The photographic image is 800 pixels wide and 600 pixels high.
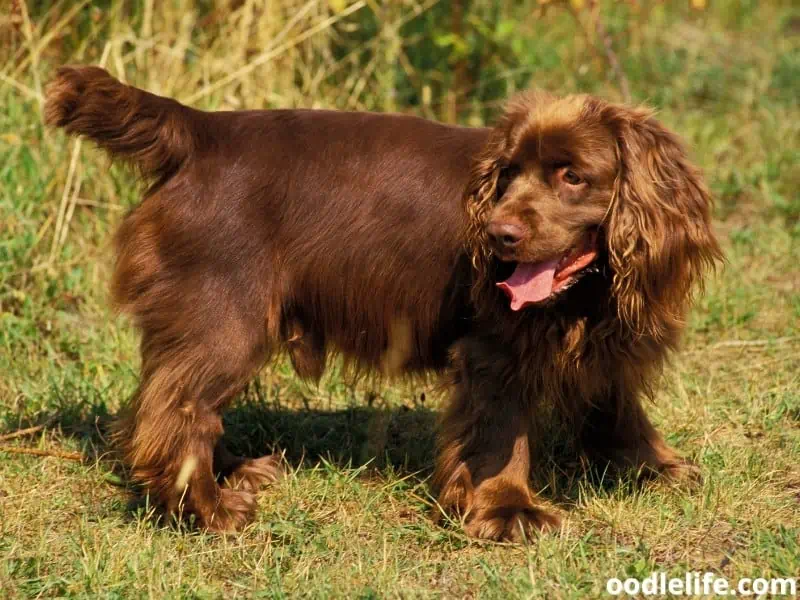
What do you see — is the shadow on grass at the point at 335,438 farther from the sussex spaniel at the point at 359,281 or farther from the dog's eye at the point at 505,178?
the dog's eye at the point at 505,178

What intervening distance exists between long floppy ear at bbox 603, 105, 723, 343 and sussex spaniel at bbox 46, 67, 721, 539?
0.01 metres

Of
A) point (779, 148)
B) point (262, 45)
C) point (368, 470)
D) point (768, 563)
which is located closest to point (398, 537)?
point (368, 470)

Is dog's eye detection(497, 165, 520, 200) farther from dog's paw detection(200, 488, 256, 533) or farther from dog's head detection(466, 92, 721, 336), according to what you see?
dog's paw detection(200, 488, 256, 533)

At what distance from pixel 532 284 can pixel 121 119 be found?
1392 millimetres

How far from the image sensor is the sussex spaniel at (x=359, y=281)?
141 inches

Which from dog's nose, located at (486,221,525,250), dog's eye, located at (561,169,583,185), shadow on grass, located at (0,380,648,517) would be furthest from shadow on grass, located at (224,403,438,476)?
dog's eye, located at (561,169,583,185)

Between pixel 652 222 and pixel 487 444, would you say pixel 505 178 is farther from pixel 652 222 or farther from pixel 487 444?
pixel 487 444

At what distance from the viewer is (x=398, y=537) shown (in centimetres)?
370

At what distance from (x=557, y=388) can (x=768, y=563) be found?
827 millimetres

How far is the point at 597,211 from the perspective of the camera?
11.2 feet

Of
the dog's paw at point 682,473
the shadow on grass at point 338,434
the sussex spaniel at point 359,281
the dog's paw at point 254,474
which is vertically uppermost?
the sussex spaniel at point 359,281

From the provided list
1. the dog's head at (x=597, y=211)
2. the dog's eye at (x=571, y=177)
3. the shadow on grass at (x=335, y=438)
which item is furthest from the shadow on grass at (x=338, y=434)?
the dog's eye at (x=571, y=177)

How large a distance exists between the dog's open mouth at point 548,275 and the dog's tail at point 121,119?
3.77 feet

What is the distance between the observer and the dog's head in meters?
3.37
